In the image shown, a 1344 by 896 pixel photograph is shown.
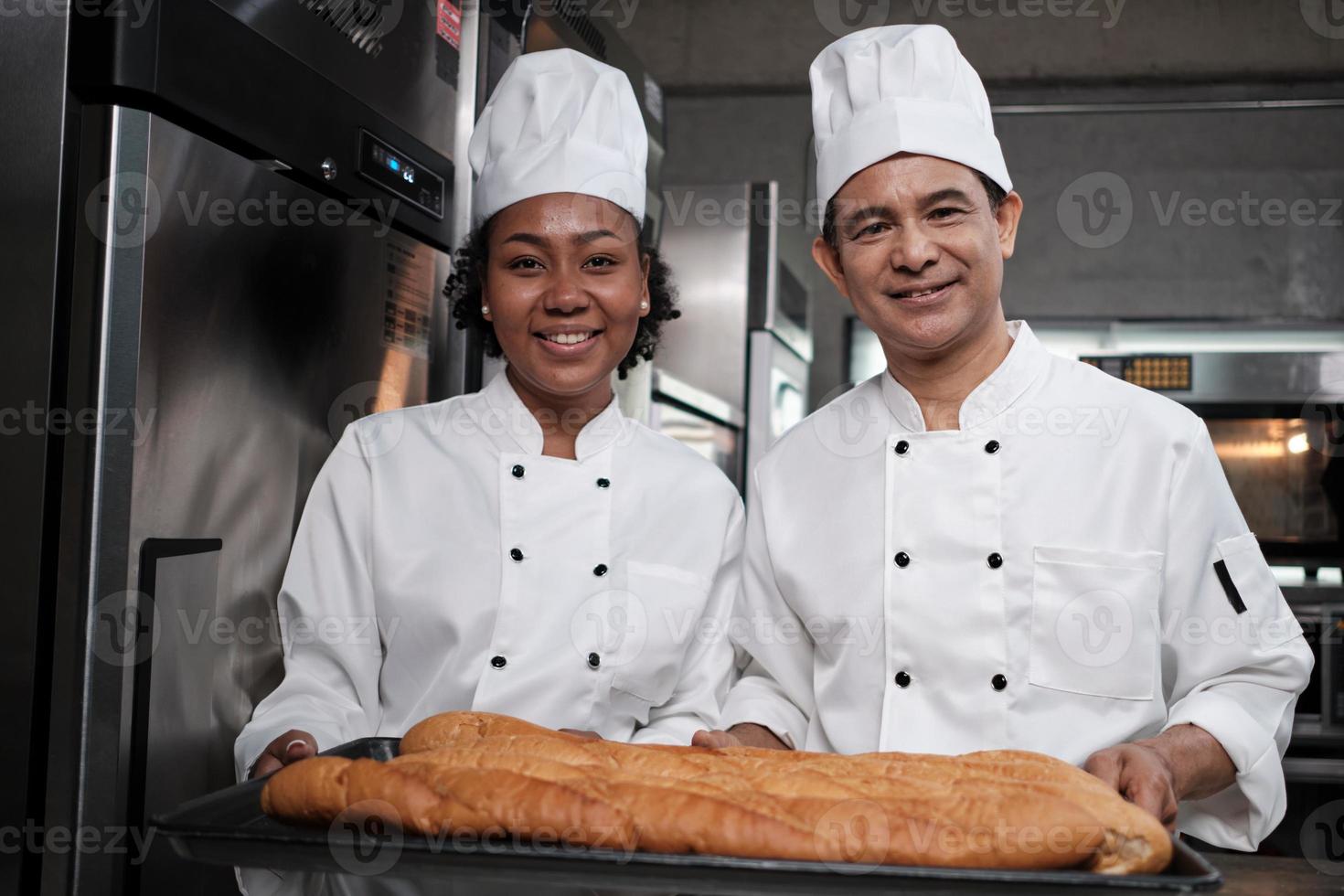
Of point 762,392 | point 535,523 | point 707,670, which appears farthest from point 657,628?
point 762,392

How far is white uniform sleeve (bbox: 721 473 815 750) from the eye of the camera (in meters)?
1.58

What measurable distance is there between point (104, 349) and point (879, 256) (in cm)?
91

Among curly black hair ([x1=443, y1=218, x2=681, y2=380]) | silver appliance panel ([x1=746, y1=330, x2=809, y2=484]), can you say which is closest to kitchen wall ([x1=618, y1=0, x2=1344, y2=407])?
silver appliance panel ([x1=746, y1=330, x2=809, y2=484])

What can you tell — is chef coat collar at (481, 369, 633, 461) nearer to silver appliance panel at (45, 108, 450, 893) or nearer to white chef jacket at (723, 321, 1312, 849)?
silver appliance panel at (45, 108, 450, 893)

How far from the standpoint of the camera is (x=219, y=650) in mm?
1441

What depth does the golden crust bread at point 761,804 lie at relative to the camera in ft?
2.98

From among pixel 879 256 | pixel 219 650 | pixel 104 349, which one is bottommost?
pixel 219 650

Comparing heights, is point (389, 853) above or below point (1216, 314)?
below

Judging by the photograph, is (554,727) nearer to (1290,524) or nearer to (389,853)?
(389,853)

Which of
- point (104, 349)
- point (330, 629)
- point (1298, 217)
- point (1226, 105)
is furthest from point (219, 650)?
point (1298, 217)

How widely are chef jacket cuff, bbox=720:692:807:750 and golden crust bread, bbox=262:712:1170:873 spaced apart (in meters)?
0.43

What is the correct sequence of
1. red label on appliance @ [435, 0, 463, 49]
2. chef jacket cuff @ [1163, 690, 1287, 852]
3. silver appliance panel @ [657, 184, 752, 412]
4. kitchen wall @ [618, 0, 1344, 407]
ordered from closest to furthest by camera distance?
chef jacket cuff @ [1163, 690, 1287, 852] → red label on appliance @ [435, 0, 463, 49] → silver appliance panel @ [657, 184, 752, 412] → kitchen wall @ [618, 0, 1344, 407]

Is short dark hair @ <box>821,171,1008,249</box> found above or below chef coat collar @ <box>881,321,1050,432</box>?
above

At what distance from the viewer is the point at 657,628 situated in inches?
63.8
